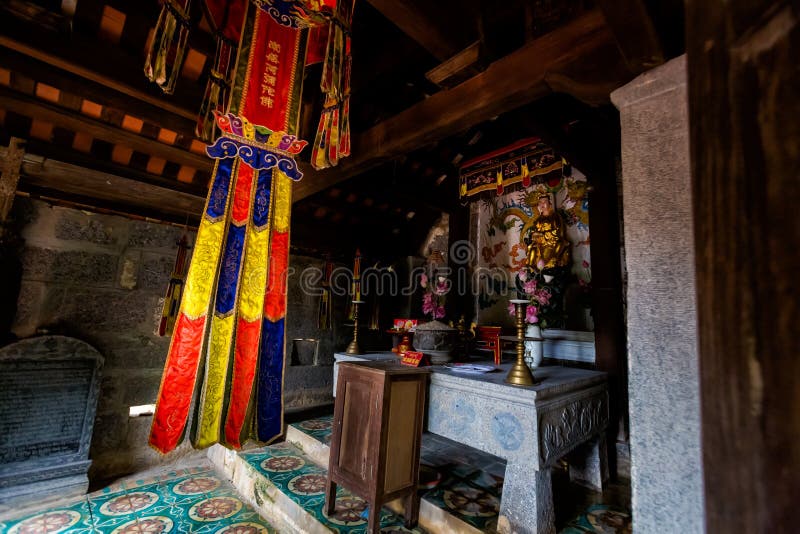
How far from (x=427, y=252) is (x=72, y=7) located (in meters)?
4.97

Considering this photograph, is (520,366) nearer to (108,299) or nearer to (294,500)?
(294,500)

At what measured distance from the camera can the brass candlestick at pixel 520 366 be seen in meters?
2.22

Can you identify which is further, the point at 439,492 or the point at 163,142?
the point at 163,142

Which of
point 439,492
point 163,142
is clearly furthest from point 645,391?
point 163,142

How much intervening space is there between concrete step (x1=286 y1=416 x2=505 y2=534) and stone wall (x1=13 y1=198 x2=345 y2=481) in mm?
1874

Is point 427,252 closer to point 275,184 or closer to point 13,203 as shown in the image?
point 275,184

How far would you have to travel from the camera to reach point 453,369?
275 centimetres

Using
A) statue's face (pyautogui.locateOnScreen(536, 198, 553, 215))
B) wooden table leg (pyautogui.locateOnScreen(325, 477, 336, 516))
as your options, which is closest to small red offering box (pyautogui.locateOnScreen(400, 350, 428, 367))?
wooden table leg (pyautogui.locateOnScreen(325, 477, 336, 516))

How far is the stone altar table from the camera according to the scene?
198 centimetres

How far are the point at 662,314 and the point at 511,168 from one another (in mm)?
3212

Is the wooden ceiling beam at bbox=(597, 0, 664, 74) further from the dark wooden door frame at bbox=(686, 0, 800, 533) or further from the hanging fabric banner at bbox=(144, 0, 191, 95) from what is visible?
the hanging fabric banner at bbox=(144, 0, 191, 95)

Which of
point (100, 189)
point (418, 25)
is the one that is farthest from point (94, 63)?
point (418, 25)

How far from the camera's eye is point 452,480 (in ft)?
8.98

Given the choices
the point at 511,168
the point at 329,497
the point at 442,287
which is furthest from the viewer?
the point at 511,168
